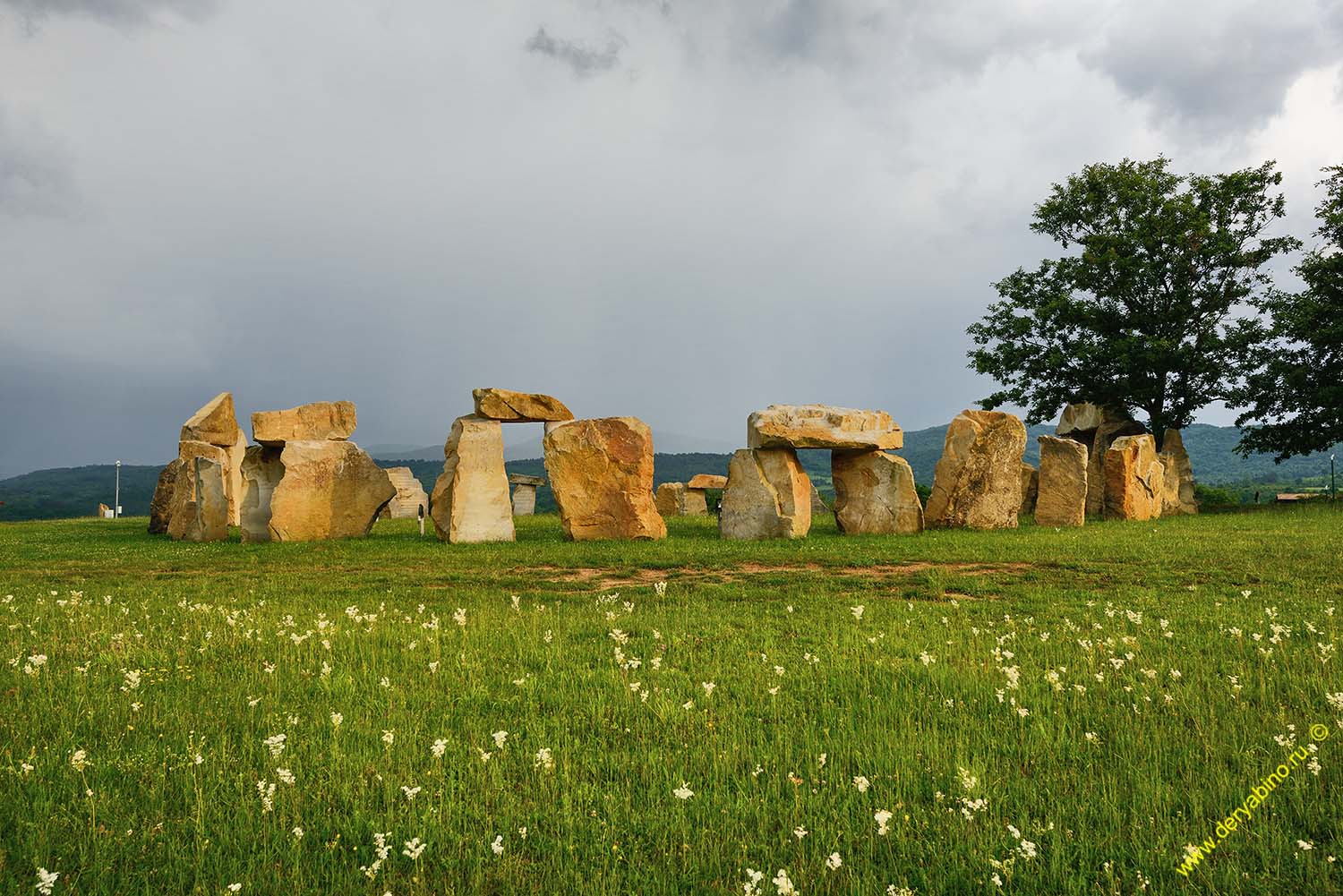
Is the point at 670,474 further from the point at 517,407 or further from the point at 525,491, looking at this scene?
the point at 517,407

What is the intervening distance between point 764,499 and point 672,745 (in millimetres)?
15089

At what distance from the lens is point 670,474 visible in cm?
9762

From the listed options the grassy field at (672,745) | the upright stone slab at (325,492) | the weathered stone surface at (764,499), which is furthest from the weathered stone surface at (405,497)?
the grassy field at (672,745)

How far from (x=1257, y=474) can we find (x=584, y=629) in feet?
454

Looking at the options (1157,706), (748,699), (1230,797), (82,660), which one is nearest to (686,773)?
(748,699)

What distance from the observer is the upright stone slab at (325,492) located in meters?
20.0

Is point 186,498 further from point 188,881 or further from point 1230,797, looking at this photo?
point 1230,797

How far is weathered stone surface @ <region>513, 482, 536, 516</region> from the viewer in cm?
3762

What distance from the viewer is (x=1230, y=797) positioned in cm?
407

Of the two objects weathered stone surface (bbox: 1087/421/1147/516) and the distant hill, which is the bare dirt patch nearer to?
weathered stone surface (bbox: 1087/421/1147/516)

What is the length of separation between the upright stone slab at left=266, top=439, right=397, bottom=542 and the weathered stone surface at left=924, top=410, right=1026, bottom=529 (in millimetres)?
16531

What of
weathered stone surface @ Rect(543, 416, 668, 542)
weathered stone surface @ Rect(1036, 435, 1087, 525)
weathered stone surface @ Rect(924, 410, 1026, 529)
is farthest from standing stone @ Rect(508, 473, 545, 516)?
weathered stone surface @ Rect(1036, 435, 1087, 525)

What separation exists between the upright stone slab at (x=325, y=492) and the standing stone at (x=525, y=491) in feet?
51.3

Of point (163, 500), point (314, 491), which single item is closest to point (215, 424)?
point (163, 500)
